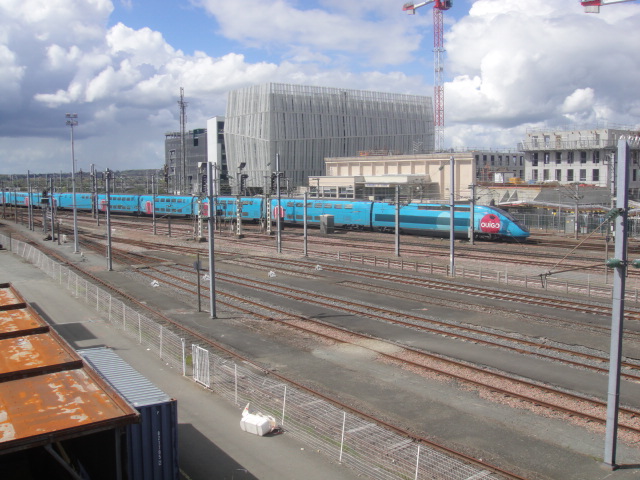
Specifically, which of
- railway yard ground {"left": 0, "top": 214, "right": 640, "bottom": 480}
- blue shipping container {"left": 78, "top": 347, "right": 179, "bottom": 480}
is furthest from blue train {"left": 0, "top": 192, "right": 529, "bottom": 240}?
blue shipping container {"left": 78, "top": 347, "right": 179, "bottom": 480}

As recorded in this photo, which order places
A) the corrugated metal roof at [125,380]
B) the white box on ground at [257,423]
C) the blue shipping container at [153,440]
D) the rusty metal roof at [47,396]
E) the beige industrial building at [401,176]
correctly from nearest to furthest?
1. the rusty metal roof at [47,396]
2. the blue shipping container at [153,440]
3. the corrugated metal roof at [125,380]
4. the white box on ground at [257,423]
5. the beige industrial building at [401,176]

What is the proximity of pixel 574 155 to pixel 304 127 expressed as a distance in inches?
2059

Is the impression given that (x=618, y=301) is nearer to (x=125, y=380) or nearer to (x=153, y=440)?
(x=153, y=440)

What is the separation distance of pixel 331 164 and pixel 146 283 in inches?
2821

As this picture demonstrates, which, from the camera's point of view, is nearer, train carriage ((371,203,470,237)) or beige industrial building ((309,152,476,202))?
train carriage ((371,203,470,237))

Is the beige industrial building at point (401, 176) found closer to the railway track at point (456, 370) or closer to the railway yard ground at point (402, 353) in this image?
the railway yard ground at point (402, 353)

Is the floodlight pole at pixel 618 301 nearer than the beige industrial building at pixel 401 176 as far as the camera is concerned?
Yes

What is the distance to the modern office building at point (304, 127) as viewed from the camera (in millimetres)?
109438

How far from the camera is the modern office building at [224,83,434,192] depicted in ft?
359

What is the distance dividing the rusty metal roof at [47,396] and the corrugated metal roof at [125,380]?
0.90 m

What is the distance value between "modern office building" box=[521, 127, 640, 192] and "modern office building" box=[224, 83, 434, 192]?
2719cm

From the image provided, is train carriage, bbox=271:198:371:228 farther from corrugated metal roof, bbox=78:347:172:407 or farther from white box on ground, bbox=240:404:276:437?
white box on ground, bbox=240:404:276:437

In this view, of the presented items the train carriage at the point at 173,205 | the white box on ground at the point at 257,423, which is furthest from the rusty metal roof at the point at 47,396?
the train carriage at the point at 173,205

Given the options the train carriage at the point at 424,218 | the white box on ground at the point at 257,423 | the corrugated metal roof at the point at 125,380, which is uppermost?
the train carriage at the point at 424,218
